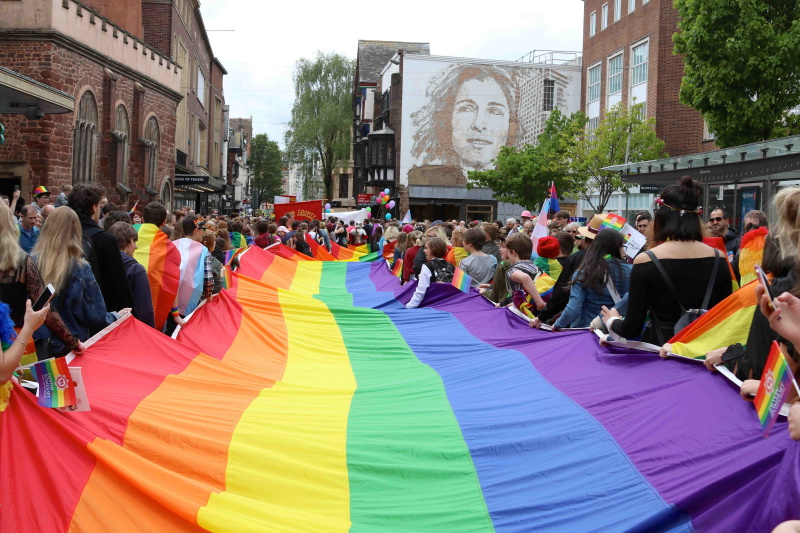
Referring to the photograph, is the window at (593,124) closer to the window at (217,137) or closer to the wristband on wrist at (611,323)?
the window at (217,137)

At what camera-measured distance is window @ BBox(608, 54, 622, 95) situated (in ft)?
153

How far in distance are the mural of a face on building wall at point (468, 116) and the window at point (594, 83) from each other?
11471mm

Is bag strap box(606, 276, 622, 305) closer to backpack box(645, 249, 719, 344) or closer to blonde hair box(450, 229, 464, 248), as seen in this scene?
backpack box(645, 249, 719, 344)

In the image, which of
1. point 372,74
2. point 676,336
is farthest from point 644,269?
point 372,74

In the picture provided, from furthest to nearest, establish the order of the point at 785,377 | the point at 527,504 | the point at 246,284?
1. the point at 246,284
2. the point at 527,504
3. the point at 785,377

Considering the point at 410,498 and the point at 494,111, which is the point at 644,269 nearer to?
the point at 410,498

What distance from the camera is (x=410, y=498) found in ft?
15.8

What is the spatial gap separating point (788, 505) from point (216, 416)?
11.0 ft

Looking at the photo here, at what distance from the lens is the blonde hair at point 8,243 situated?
4.79m

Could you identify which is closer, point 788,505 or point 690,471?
point 788,505

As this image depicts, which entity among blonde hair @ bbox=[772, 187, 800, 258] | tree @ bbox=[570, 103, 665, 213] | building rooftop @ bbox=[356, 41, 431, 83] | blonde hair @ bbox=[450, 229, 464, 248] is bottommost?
blonde hair @ bbox=[450, 229, 464, 248]

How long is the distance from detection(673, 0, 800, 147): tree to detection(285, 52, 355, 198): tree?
52.6 meters

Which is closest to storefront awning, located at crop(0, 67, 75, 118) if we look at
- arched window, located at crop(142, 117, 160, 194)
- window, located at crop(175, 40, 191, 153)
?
arched window, located at crop(142, 117, 160, 194)

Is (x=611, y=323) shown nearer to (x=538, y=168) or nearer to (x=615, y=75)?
(x=538, y=168)
